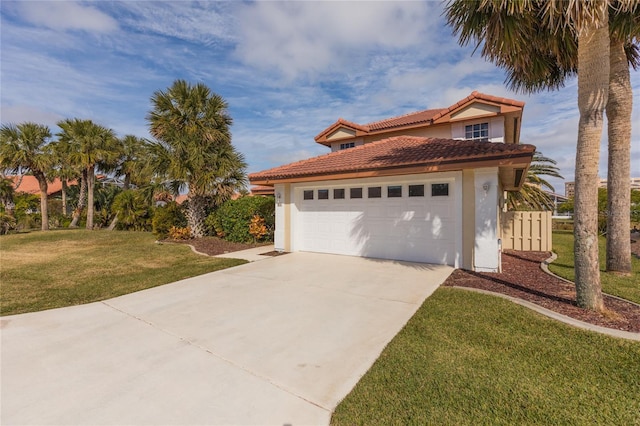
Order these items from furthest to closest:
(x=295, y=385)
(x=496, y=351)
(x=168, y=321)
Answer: (x=168, y=321) < (x=496, y=351) < (x=295, y=385)

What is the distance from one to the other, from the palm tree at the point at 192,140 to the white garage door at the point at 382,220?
236 inches

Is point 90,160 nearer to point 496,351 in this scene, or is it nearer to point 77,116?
point 77,116

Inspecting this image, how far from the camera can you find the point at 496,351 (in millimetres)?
3723

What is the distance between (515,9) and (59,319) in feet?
31.9

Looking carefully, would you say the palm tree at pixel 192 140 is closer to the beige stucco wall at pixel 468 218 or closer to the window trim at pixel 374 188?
the window trim at pixel 374 188

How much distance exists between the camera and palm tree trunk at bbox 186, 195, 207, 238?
1612 cm

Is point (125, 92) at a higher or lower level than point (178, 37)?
lower

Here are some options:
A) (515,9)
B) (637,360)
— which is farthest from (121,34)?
(637,360)

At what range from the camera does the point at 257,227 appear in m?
14.0

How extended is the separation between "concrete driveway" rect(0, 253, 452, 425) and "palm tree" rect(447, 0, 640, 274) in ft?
17.8

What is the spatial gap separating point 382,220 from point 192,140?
36.0ft

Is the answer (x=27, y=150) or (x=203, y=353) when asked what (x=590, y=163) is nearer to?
(x=203, y=353)

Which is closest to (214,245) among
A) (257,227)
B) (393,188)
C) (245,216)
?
(245,216)

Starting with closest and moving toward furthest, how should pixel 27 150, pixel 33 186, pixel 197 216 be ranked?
pixel 197 216 < pixel 27 150 < pixel 33 186
